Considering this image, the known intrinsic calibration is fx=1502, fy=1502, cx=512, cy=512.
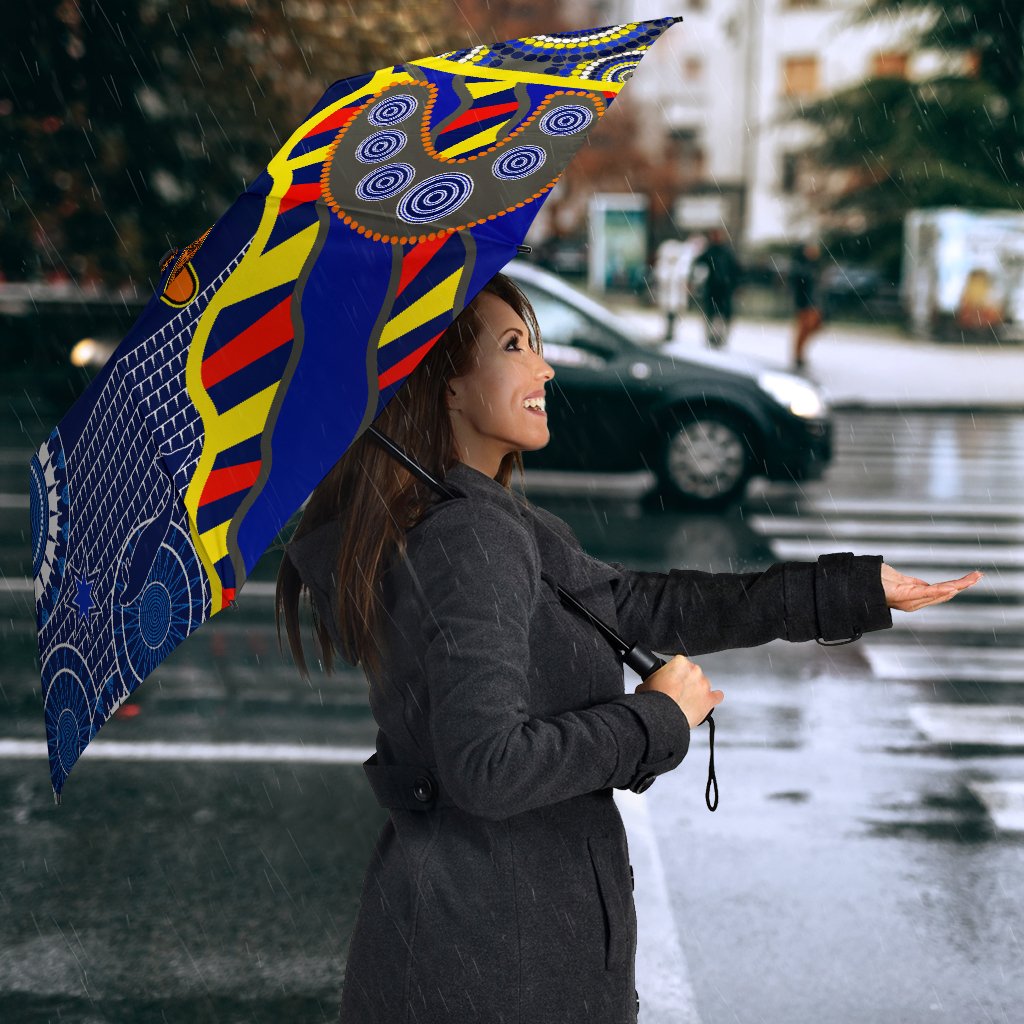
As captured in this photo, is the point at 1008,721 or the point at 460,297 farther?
the point at 1008,721

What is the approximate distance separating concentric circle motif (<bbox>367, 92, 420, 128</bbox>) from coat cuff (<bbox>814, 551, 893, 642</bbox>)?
99 centimetres

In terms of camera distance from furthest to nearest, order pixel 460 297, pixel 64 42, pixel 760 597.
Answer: pixel 64 42
pixel 760 597
pixel 460 297

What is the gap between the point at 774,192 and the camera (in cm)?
5775

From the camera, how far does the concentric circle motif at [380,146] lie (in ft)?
6.98

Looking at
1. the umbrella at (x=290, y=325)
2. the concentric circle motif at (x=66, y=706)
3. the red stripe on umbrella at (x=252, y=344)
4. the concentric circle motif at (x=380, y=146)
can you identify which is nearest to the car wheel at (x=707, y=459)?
the umbrella at (x=290, y=325)

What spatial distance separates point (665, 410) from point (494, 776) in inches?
373

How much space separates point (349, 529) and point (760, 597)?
0.79m

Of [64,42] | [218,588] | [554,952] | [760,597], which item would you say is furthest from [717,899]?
[64,42]

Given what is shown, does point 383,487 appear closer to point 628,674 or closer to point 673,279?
point 628,674

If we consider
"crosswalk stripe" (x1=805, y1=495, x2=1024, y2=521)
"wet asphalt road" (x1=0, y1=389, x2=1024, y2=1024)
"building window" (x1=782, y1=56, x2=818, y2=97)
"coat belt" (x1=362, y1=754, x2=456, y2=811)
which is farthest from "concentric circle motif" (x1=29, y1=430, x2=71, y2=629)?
"building window" (x1=782, y1=56, x2=818, y2=97)

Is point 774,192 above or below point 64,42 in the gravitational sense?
below

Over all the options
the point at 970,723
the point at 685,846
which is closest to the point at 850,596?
the point at 685,846

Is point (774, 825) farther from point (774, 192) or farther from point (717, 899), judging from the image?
point (774, 192)

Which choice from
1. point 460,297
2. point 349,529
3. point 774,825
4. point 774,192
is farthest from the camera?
point 774,192
